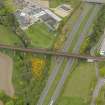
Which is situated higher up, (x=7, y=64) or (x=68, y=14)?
(x=68, y=14)

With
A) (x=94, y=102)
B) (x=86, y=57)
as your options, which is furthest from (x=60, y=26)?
(x=94, y=102)

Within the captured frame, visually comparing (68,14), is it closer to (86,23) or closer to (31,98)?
(86,23)

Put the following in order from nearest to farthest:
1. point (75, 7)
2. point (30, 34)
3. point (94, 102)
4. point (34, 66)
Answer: point (94, 102)
point (34, 66)
point (30, 34)
point (75, 7)

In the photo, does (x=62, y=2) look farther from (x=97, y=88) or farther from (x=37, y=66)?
(x=97, y=88)

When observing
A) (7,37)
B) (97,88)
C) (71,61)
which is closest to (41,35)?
(7,37)

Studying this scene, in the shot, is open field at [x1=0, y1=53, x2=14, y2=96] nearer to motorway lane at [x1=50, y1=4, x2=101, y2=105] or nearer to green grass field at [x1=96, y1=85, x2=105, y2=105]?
motorway lane at [x1=50, y1=4, x2=101, y2=105]
